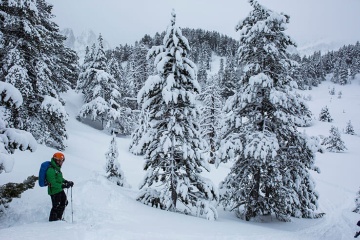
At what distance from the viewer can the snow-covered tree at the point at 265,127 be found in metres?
13.6

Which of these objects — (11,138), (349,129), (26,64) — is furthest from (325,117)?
(11,138)

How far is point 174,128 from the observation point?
462 inches

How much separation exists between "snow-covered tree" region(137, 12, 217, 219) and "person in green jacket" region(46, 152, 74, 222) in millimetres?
4199

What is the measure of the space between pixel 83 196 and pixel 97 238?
375cm

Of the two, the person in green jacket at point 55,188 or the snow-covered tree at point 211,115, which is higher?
the snow-covered tree at point 211,115

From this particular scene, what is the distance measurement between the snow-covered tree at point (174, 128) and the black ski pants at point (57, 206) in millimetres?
4144

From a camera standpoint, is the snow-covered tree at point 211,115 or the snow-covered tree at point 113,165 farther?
the snow-covered tree at point 211,115

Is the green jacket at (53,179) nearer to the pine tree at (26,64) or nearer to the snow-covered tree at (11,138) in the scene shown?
the snow-covered tree at (11,138)

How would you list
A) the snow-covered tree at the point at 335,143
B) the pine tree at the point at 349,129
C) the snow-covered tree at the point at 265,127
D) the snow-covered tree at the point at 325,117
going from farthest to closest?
the snow-covered tree at the point at 325,117 < the pine tree at the point at 349,129 < the snow-covered tree at the point at 335,143 < the snow-covered tree at the point at 265,127

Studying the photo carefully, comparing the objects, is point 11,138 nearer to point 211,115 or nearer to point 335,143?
point 211,115

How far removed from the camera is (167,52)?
1192cm

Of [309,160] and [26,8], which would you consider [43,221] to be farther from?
[309,160]

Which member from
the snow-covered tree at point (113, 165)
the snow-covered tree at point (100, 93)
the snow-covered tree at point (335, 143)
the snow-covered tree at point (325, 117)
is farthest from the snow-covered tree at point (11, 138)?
the snow-covered tree at point (325, 117)

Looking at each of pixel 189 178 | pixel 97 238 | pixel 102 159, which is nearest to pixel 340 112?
pixel 102 159
